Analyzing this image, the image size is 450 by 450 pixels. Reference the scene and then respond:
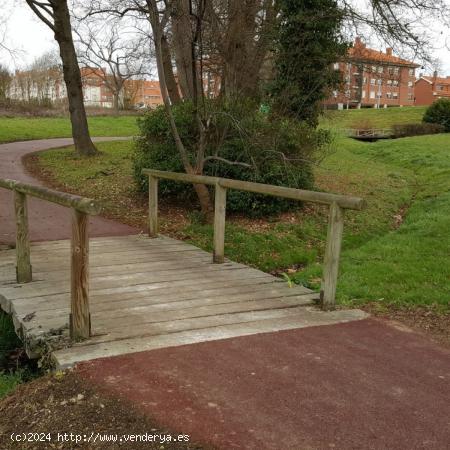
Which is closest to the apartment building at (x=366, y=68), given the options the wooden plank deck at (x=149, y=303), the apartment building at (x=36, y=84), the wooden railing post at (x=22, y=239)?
the wooden plank deck at (x=149, y=303)

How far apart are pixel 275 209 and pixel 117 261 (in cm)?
436

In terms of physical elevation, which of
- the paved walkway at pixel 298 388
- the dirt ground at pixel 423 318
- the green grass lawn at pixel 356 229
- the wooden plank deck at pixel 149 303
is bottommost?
the green grass lawn at pixel 356 229

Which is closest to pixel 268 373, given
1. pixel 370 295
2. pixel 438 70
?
pixel 370 295

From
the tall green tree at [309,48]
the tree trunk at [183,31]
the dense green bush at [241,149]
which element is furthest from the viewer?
the tall green tree at [309,48]

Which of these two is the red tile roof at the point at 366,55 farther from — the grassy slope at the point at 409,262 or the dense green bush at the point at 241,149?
the dense green bush at the point at 241,149

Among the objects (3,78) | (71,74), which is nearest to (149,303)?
(71,74)

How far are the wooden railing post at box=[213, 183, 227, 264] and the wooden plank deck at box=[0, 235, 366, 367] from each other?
0.15m

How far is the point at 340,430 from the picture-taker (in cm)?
289

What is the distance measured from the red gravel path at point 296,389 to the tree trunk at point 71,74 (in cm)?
1490

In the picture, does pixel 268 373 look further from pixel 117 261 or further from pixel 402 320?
pixel 117 261

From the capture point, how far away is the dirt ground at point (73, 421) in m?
Answer: 2.77

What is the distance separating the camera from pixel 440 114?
117 feet

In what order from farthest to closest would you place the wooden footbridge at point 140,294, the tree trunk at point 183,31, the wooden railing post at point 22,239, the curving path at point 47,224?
1. the curving path at point 47,224
2. the tree trunk at point 183,31
3. the wooden railing post at point 22,239
4. the wooden footbridge at point 140,294

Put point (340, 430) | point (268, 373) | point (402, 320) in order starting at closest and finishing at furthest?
point (340, 430)
point (268, 373)
point (402, 320)
